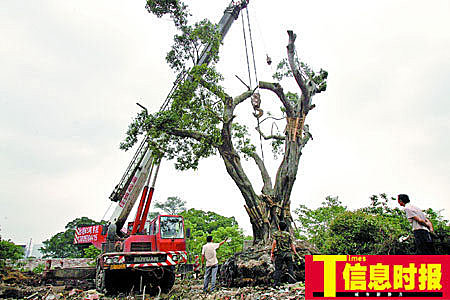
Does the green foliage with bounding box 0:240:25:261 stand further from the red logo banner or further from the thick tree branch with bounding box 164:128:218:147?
the red logo banner

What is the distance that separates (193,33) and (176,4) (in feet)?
3.61

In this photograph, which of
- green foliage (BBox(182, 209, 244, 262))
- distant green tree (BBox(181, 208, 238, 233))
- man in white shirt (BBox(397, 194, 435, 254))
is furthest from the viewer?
distant green tree (BBox(181, 208, 238, 233))

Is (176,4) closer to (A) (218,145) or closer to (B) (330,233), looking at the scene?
(A) (218,145)

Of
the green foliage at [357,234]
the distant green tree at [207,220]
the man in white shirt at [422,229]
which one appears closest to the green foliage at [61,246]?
the distant green tree at [207,220]

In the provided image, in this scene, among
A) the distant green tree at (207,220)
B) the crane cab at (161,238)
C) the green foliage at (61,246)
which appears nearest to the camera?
the crane cab at (161,238)

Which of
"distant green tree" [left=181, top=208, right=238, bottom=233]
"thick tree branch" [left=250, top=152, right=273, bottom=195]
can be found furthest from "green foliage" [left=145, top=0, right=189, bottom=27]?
"distant green tree" [left=181, top=208, right=238, bottom=233]

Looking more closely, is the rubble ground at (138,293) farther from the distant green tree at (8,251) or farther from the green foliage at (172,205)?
the green foliage at (172,205)

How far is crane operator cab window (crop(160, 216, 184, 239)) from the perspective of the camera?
10348 millimetres

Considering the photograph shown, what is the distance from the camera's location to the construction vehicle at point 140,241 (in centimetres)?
857

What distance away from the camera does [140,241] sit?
32.7ft

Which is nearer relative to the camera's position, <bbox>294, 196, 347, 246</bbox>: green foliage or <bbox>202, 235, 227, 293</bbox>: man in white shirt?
<bbox>202, 235, 227, 293</bbox>: man in white shirt

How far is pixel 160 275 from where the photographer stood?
30.7 ft

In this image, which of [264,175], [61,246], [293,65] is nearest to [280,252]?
[264,175]

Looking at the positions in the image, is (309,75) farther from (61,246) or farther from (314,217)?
(61,246)
